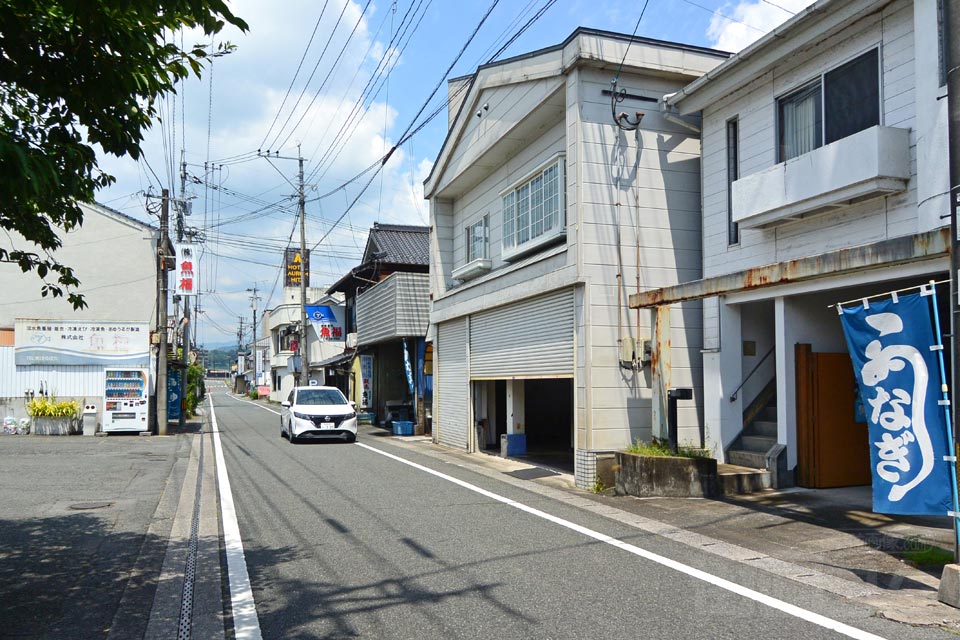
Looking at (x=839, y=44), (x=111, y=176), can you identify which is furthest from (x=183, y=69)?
(x=839, y=44)

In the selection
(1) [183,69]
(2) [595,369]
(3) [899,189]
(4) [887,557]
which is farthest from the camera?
(2) [595,369]

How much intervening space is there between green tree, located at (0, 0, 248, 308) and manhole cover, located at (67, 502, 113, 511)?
5.96 m

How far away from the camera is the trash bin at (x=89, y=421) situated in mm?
23672

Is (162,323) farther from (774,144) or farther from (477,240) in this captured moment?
(774,144)

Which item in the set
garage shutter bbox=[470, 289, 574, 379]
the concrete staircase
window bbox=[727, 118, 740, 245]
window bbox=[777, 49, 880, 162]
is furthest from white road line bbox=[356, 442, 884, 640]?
window bbox=[777, 49, 880, 162]

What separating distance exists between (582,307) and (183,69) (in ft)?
27.6

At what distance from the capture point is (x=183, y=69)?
518 centimetres

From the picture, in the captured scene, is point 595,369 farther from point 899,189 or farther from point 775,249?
point 899,189

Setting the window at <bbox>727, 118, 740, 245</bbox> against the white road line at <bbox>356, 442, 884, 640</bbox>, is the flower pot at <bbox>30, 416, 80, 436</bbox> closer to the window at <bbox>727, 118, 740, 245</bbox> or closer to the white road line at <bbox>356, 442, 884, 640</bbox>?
the white road line at <bbox>356, 442, 884, 640</bbox>

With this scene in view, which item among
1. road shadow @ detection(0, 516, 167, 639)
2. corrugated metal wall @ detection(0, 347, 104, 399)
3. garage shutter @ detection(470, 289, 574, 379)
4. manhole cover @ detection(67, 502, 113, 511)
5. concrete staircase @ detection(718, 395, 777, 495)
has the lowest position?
manhole cover @ detection(67, 502, 113, 511)

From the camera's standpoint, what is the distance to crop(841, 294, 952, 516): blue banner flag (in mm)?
6160

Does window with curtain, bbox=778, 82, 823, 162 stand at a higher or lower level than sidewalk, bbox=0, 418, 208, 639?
higher

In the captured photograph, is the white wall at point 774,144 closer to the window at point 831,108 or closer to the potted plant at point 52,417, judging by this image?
the window at point 831,108

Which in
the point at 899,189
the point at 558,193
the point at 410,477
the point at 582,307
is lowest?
the point at 410,477
